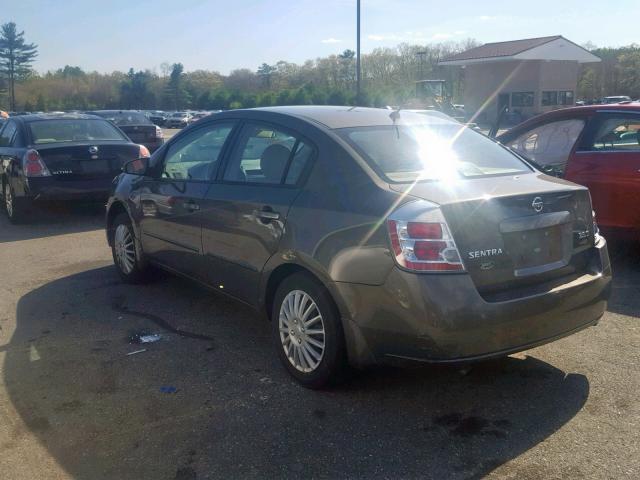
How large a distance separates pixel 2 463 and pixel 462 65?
5666 cm

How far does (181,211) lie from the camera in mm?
5270

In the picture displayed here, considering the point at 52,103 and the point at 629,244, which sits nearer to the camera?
the point at 629,244

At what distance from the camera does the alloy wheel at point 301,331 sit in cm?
394

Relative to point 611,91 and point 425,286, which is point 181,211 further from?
point 611,91

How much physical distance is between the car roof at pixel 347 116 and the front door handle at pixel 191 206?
81 centimetres

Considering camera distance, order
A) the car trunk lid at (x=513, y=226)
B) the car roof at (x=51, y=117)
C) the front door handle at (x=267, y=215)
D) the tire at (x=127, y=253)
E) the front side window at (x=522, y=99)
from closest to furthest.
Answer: the car trunk lid at (x=513, y=226), the front door handle at (x=267, y=215), the tire at (x=127, y=253), the car roof at (x=51, y=117), the front side window at (x=522, y=99)

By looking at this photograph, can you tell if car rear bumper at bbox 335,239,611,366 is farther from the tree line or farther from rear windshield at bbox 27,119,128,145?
the tree line

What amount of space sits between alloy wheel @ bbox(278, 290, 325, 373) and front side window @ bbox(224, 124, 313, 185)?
75 cm

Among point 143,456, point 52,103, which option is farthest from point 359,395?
point 52,103

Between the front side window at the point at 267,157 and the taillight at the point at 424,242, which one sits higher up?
the front side window at the point at 267,157

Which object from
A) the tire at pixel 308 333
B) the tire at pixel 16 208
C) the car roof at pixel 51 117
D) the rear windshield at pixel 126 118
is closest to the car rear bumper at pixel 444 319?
the tire at pixel 308 333

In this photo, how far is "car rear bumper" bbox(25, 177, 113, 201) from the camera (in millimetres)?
9320

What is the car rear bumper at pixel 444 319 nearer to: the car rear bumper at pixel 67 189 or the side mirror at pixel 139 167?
the side mirror at pixel 139 167

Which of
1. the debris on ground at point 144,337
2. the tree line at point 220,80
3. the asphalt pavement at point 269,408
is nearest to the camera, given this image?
the asphalt pavement at point 269,408
